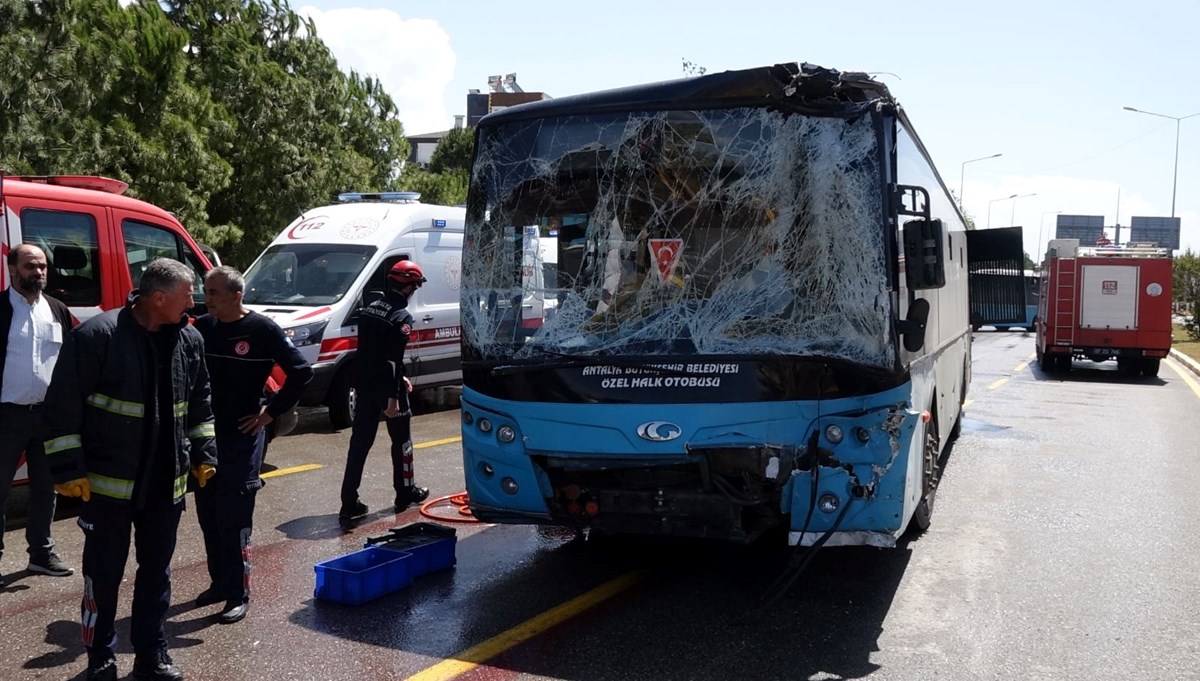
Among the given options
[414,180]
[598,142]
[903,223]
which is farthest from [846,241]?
[414,180]

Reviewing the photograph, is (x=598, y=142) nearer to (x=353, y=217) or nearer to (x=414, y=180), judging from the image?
(x=353, y=217)

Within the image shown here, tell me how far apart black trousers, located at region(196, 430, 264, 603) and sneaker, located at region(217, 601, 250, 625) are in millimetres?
17

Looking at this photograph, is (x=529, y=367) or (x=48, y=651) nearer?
(x=48, y=651)

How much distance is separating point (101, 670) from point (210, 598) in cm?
121

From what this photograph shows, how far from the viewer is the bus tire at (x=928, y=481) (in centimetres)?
702

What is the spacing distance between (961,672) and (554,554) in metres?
2.77

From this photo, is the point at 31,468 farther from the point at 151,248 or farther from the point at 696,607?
the point at 696,607

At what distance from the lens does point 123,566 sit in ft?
15.5

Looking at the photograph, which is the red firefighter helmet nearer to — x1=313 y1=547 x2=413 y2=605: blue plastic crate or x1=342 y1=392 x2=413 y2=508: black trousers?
x1=342 y1=392 x2=413 y2=508: black trousers

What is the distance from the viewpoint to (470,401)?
20.6ft

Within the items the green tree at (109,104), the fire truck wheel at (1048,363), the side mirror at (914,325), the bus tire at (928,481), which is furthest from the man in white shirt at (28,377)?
the fire truck wheel at (1048,363)

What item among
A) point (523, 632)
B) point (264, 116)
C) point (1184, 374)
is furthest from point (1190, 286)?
point (523, 632)

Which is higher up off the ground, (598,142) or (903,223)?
(598,142)

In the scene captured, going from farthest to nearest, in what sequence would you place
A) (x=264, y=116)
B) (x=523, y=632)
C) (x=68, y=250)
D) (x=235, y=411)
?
1. (x=264, y=116)
2. (x=68, y=250)
3. (x=235, y=411)
4. (x=523, y=632)
